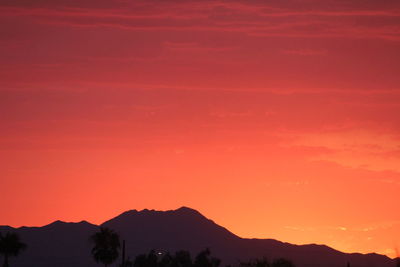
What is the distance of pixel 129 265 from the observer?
182 meters

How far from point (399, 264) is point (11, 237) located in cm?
8153

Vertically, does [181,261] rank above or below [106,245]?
above

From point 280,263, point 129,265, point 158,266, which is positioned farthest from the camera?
point 129,265

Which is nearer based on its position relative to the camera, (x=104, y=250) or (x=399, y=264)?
(x=399, y=264)

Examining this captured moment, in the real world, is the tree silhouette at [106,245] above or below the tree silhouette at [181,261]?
below

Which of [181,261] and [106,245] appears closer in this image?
[106,245]

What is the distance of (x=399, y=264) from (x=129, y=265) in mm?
108090

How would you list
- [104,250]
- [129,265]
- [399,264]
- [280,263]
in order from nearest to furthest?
[399,264] → [104,250] → [280,263] → [129,265]

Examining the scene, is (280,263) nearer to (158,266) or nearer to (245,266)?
(245,266)

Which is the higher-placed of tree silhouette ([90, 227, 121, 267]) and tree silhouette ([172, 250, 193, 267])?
tree silhouette ([172, 250, 193, 267])

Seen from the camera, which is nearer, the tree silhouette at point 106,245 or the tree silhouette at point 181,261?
the tree silhouette at point 106,245

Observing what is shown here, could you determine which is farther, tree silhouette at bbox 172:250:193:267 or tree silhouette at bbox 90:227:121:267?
tree silhouette at bbox 172:250:193:267

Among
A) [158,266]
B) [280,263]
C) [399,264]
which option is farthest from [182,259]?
[399,264]

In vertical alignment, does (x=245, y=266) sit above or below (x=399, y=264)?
above
